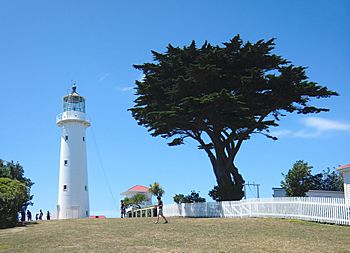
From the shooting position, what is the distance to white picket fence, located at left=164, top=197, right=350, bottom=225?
2119 centimetres

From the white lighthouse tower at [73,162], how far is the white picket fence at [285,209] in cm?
1532

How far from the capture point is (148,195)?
54.3 m

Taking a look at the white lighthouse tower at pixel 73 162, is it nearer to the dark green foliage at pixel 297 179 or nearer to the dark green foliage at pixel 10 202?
the dark green foliage at pixel 10 202

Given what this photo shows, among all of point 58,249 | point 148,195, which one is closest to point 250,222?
point 58,249

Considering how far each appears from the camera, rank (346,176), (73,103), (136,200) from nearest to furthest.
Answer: (346,176) < (73,103) < (136,200)

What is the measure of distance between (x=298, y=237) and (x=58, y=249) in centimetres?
837

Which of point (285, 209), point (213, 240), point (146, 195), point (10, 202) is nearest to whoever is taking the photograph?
point (213, 240)

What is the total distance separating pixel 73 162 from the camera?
44844 mm

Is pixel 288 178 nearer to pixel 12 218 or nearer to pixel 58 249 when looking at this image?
pixel 12 218

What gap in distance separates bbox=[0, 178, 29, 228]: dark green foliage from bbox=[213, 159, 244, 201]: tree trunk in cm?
1397

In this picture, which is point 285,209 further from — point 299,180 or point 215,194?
point 299,180

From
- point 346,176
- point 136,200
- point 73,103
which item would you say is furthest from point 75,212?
point 346,176

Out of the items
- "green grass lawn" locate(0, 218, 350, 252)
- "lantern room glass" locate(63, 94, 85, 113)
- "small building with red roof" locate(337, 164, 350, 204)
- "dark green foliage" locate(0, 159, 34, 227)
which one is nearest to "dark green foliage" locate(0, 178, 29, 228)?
"dark green foliage" locate(0, 159, 34, 227)

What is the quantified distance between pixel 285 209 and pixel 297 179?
2157cm
